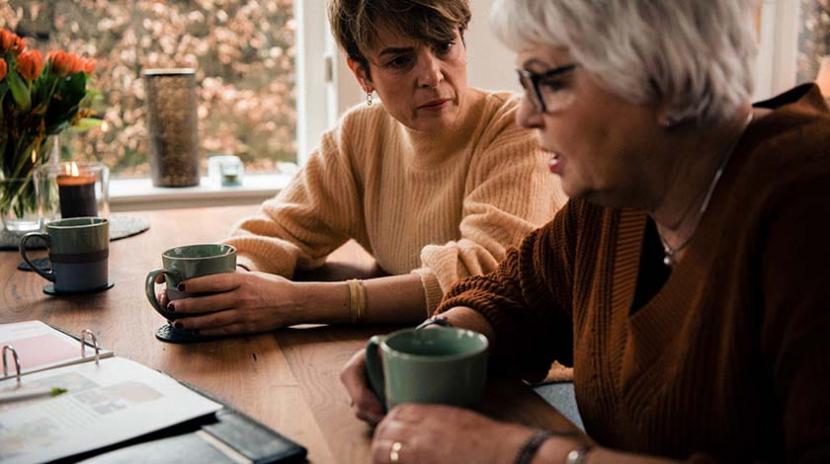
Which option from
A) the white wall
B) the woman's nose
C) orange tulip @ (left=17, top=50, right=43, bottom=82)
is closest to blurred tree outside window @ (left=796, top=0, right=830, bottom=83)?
the white wall

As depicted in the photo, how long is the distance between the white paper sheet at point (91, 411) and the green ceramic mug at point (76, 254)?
39 centimetres

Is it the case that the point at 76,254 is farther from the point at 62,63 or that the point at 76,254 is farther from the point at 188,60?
the point at 188,60

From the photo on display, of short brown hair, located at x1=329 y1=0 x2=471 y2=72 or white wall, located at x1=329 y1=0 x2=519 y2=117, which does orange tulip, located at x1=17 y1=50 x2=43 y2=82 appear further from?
white wall, located at x1=329 y1=0 x2=519 y2=117

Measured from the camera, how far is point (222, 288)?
4.27 ft

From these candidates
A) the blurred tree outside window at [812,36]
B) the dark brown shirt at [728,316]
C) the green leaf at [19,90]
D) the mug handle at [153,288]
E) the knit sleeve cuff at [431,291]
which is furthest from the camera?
the blurred tree outside window at [812,36]

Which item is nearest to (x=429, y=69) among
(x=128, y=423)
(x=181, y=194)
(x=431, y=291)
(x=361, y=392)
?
(x=431, y=291)

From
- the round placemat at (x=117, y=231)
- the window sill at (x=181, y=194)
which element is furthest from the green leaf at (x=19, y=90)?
the window sill at (x=181, y=194)

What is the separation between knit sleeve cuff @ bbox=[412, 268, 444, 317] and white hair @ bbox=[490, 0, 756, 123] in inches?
23.0

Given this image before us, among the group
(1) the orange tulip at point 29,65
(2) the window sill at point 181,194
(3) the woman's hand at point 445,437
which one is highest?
(1) the orange tulip at point 29,65

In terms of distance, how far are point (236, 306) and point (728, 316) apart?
71 centimetres

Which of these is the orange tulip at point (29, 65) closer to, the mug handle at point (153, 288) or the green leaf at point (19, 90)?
the green leaf at point (19, 90)

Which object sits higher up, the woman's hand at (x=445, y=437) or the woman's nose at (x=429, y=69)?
the woman's nose at (x=429, y=69)

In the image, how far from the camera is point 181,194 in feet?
9.59

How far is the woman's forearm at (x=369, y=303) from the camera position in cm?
133
